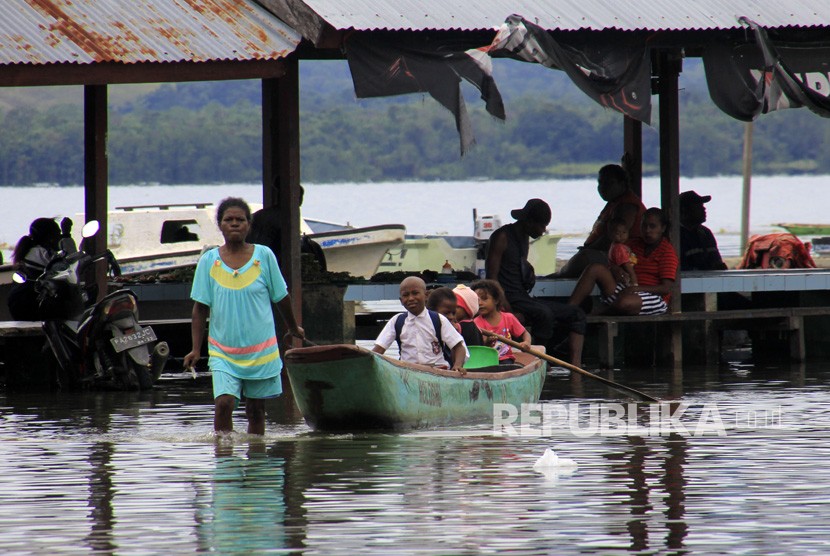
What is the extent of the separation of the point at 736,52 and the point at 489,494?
754 cm

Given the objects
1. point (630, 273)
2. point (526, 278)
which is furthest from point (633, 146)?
point (526, 278)

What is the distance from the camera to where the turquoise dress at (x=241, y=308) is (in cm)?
1030

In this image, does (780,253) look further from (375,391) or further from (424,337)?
(375,391)

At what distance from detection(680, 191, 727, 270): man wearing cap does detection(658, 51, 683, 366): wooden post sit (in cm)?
120

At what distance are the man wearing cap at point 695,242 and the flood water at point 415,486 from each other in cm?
472

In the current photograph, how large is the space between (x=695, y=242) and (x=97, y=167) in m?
6.73

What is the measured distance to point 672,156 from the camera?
16219 mm

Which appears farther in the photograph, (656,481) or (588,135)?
(588,135)

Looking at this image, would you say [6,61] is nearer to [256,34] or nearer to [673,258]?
[256,34]

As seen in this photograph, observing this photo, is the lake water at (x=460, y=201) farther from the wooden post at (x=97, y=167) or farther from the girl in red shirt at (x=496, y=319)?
the girl in red shirt at (x=496, y=319)

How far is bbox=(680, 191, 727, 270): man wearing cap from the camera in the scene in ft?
58.2

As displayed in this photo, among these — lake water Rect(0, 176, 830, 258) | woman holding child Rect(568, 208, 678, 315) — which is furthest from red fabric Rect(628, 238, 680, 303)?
lake water Rect(0, 176, 830, 258)

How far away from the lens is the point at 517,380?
1249 cm

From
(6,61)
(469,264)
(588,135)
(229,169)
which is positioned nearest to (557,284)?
(6,61)
